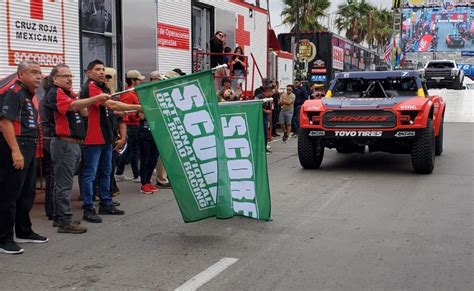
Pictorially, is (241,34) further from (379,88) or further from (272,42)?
(379,88)

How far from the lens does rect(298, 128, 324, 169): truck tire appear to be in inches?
391

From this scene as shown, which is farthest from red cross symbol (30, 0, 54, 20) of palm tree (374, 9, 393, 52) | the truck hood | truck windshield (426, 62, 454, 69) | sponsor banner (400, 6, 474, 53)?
palm tree (374, 9, 393, 52)

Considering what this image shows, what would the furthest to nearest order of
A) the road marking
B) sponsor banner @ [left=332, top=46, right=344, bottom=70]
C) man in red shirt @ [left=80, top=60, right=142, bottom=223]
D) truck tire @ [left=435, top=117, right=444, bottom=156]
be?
sponsor banner @ [left=332, top=46, right=344, bottom=70]
truck tire @ [left=435, top=117, right=444, bottom=156]
man in red shirt @ [left=80, top=60, right=142, bottom=223]
the road marking

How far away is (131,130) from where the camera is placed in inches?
340

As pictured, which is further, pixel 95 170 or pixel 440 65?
pixel 440 65

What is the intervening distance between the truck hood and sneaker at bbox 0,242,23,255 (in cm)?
595

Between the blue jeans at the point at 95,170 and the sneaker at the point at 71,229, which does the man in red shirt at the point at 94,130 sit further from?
the sneaker at the point at 71,229

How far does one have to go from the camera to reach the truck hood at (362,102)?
31.2 feet

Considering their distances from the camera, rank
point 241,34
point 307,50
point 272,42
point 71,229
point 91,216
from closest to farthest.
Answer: point 71,229 < point 91,216 < point 241,34 < point 272,42 < point 307,50

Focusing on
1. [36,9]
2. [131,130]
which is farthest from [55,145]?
[36,9]

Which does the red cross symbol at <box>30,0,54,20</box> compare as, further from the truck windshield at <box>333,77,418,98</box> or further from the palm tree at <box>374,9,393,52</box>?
the palm tree at <box>374,9,393,52</box>

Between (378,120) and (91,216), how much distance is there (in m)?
5.02

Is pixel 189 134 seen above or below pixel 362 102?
below


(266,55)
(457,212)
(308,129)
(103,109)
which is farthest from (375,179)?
(266,55)
